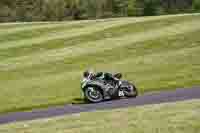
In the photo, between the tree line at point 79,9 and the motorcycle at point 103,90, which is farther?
the tree line at point 79,9

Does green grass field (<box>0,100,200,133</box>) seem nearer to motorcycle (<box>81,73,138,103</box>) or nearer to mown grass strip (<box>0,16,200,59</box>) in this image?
motorcycle (<box>81,73,138,103</box>)

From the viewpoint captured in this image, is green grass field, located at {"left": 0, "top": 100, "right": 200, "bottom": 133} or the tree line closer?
green grass field, located at {"left": 0, "top": 100, "right": 200, "bottom": 133}

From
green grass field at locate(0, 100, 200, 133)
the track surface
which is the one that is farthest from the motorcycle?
green grass field at locate(0, 100, 200, 133)

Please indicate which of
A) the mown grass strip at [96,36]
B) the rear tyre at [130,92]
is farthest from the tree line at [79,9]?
the rear tyre at [130,92]

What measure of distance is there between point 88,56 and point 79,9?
3368 cm

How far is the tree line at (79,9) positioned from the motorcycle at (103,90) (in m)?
43.9

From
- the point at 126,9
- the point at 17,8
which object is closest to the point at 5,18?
the point at 17,8

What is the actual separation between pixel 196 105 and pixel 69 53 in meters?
19.8

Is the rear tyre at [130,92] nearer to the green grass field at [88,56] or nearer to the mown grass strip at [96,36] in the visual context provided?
the green grass field at [88,56]

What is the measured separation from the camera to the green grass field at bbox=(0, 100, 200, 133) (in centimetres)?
1255

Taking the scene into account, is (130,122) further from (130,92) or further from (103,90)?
(130,92)

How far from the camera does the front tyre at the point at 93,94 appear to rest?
2016 cm

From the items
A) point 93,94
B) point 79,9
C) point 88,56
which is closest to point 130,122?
point 93,94

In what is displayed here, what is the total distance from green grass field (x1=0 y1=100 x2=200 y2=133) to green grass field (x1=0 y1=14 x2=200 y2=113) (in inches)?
265
